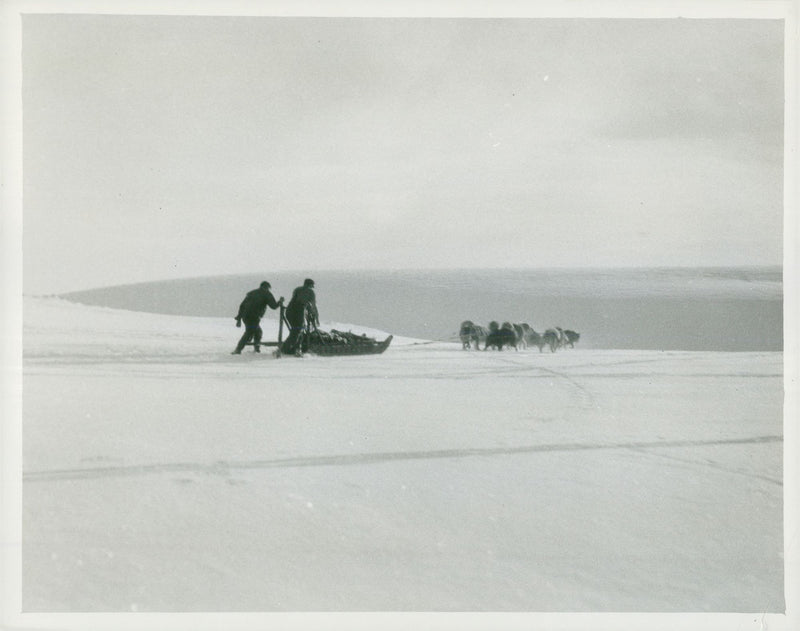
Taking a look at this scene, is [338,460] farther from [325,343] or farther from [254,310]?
[325,343]

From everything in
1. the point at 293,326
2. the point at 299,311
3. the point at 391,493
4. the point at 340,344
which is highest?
the point at 299,311

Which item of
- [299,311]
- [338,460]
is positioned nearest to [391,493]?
[338,460]

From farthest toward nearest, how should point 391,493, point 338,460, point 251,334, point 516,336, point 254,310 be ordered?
1. point 516,336
2. point 251,334
3. point 254,310
4. point 338,460
5. point 391,493

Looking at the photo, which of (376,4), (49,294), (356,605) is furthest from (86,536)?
(376,4)

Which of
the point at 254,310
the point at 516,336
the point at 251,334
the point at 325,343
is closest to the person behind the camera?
the point at 254,310

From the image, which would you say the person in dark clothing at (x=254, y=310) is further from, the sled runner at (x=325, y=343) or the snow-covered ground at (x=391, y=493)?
the snow-covered ground at (x=391, y=493)

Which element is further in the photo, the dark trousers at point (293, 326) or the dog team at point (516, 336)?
the dog team at point (516, 336)

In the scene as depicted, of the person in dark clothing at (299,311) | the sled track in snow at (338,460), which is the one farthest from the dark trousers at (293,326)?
the sled track in snow at (338,460)
